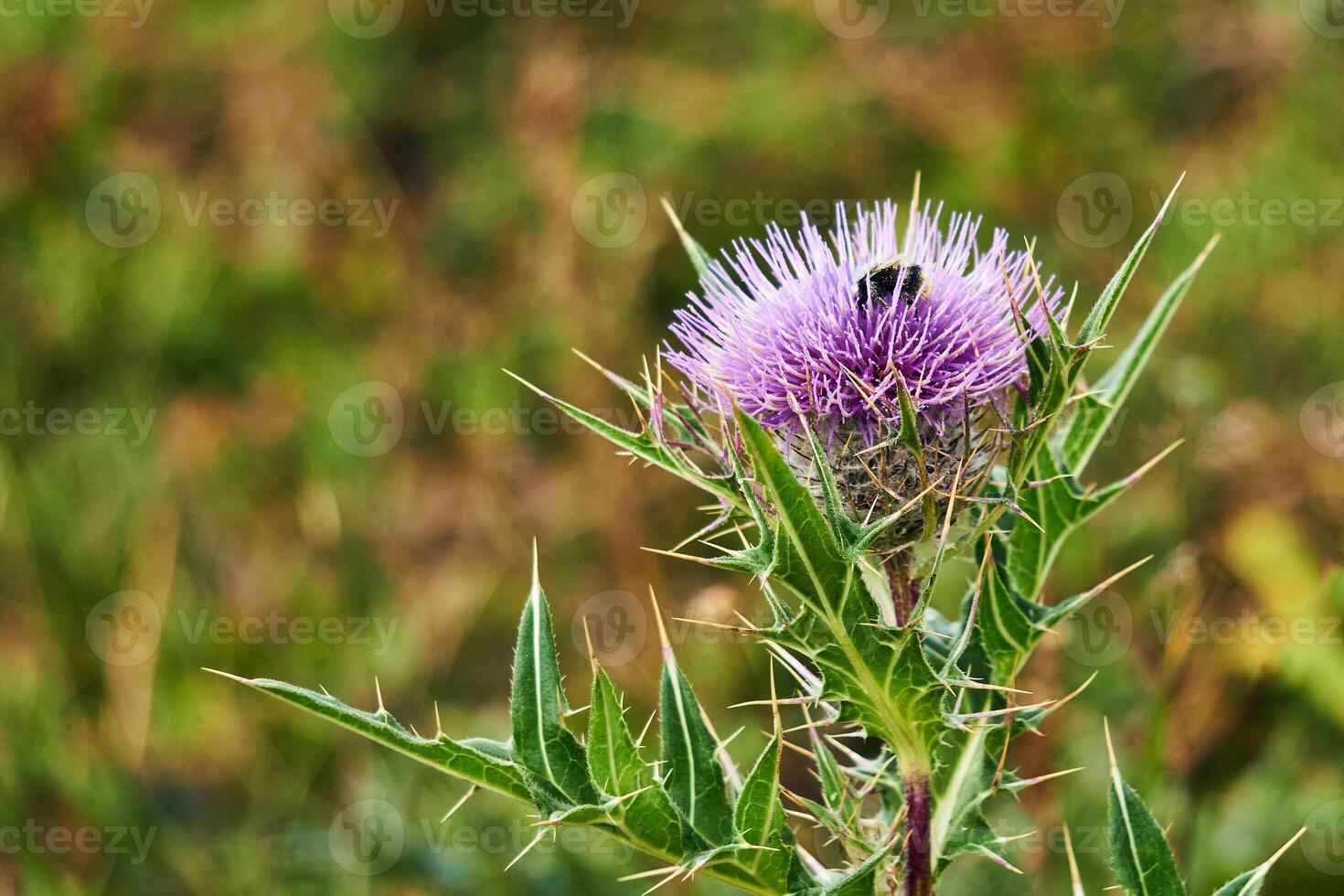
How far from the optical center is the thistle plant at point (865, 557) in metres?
1.49

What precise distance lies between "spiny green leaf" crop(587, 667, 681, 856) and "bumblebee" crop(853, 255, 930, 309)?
0.67 metres

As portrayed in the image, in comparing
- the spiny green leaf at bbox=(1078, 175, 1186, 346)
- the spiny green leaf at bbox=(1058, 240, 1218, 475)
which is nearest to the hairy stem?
the spiny green leaf at bbox=(1058, 240, 1218, 475)

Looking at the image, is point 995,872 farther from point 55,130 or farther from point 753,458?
point 55,130

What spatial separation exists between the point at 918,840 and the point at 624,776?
16.3 inches

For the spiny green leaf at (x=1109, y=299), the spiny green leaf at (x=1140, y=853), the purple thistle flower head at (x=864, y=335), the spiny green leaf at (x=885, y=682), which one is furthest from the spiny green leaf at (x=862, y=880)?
the spiny green leaf at (x=1109, y=299)

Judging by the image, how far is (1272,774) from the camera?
9.32 ft

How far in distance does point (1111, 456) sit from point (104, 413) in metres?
3.96

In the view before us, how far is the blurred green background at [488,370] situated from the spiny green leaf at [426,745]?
56.7 inches

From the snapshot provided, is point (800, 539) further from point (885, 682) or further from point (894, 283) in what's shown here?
point (894, 283)

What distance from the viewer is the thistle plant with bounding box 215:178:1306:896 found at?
1485 mm

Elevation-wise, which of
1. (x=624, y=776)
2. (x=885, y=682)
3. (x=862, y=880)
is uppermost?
(x=885, y=682)

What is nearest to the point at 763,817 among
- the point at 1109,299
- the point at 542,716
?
the point at 542,716

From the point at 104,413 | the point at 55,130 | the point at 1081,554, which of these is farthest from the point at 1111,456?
the point at 55,130

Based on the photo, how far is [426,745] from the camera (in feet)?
4.85
